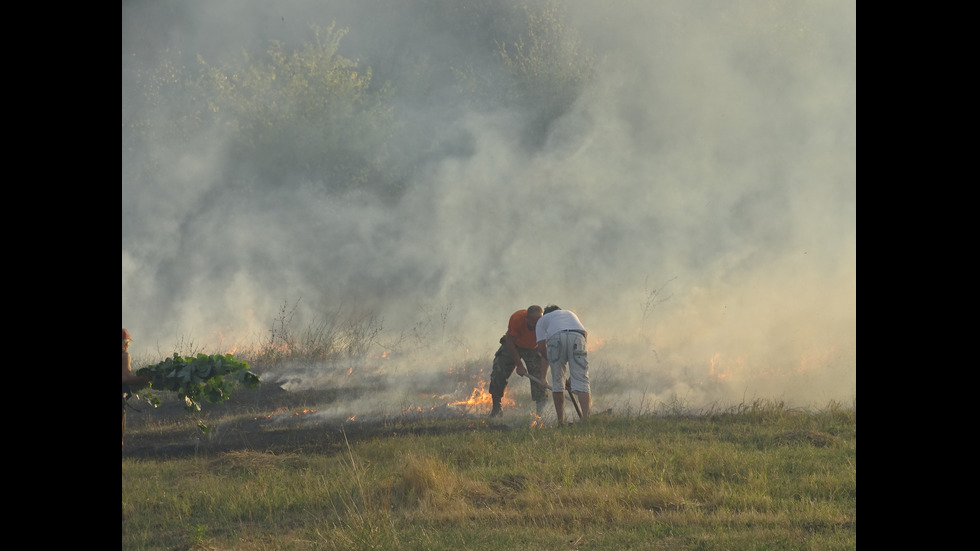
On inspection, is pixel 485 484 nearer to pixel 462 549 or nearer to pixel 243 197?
pixel 462 549

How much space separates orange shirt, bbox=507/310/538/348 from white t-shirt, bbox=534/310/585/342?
26.1 inches

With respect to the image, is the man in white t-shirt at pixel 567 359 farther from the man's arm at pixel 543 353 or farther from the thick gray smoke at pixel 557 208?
the thick gray smoke at pixel 557 208

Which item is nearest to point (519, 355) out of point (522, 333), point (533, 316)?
point (522, 333)

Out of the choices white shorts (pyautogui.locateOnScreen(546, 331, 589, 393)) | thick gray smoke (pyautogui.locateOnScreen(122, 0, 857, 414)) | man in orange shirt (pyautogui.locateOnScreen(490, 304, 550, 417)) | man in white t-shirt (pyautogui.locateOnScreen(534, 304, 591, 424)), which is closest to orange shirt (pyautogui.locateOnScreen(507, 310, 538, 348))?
man in orange shirt (pyautogui.locateOnScreen(490, 304, 550, 417))

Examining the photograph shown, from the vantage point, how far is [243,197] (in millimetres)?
25312

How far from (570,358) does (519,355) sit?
1.42 m

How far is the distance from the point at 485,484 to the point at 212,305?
16380 mm

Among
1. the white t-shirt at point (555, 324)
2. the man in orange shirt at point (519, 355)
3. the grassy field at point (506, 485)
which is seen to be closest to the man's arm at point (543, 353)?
the man in orange shirt at point (519, 355)

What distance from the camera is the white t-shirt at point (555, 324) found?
9.25m

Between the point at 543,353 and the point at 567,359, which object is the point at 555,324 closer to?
the point at 567,359

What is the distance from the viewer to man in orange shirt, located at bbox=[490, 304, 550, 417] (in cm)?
1026

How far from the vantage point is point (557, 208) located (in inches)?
891

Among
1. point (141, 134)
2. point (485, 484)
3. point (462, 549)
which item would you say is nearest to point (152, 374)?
point (485, 484)

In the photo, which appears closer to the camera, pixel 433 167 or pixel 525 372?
pixel 525 372
